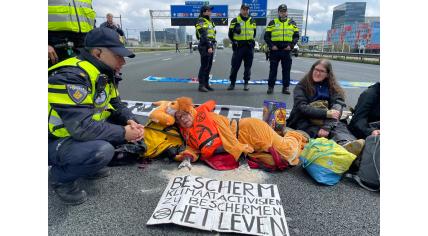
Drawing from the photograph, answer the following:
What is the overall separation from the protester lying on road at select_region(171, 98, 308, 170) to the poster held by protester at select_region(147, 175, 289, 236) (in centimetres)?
34

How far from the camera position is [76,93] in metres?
1.88

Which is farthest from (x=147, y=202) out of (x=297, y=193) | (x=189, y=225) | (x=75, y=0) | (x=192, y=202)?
(x=75, y=0)

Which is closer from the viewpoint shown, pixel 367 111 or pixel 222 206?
pixel 222 206

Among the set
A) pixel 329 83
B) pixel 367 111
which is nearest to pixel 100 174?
pixel 329 83

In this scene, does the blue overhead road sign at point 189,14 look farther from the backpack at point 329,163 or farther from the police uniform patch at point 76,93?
the police uniform patch at point 76,93

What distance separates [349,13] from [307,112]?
1456 inches

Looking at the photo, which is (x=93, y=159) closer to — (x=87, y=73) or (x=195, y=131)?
(x=87, y=73)

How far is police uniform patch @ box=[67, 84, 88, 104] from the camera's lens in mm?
1858

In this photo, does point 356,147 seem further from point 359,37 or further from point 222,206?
point 359,37

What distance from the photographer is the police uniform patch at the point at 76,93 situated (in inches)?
73.2

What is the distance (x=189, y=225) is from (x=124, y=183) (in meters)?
0.90

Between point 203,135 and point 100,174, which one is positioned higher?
point 203,135

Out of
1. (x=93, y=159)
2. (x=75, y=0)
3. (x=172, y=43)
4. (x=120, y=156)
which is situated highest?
(x=172, y=43)

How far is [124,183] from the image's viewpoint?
96.1 inches
